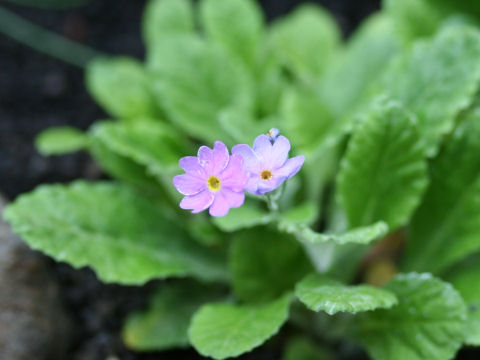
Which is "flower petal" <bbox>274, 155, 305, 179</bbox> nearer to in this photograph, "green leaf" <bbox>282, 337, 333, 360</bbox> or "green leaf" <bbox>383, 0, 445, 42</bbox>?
"green leaf" <bbox>282, 337, 333, 360</bbox>

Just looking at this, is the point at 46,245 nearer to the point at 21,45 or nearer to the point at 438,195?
the point at 438,195

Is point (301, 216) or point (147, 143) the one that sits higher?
point (147, 143)

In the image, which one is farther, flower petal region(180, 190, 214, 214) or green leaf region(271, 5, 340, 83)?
green leaf region(271, 5, 340, 83)

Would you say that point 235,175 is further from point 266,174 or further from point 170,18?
point 170,18

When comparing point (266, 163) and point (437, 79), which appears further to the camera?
point (437, 79)

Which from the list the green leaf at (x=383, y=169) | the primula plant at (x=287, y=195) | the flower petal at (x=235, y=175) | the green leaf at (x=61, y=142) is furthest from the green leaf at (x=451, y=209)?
the green leaf at (x=61, y=142)

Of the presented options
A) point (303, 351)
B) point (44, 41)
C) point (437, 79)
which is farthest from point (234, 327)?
point (44, 41)

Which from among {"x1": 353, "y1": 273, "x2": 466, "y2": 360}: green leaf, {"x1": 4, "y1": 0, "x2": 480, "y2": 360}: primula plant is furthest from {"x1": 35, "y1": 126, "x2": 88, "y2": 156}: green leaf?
{"x1": 353, "y1": 273, "x2": 466, "y2": 360}: green leaf
